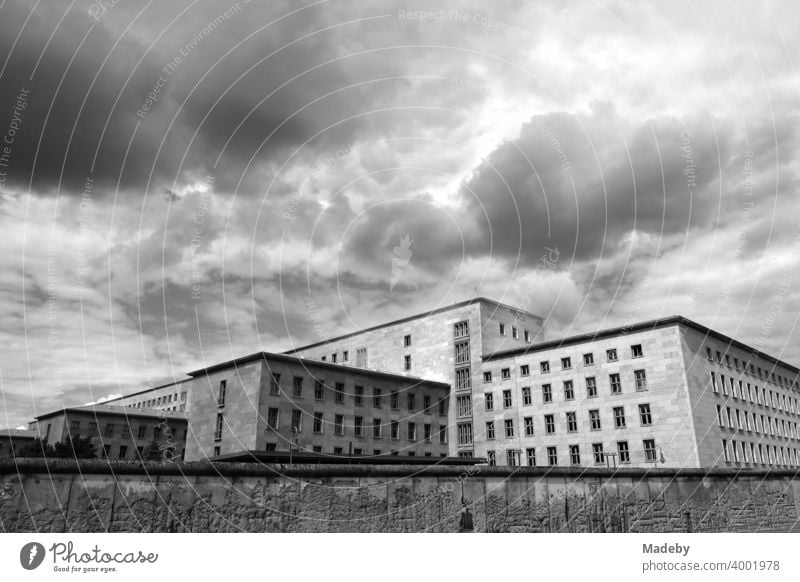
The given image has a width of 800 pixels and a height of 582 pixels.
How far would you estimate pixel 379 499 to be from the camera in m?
17.6

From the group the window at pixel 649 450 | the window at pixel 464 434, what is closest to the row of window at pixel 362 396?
the window at pixel 464 434

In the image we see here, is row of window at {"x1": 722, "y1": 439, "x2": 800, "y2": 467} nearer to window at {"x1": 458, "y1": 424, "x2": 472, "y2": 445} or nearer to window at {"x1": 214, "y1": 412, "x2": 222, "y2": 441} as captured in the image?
window at {"x1": 458, "y1": 424, "x2": 472, "y2": 445}

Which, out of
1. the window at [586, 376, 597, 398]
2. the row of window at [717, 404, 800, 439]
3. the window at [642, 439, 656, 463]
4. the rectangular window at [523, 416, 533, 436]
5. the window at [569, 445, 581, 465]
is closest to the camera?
the window at [642, 439, 656, 463]

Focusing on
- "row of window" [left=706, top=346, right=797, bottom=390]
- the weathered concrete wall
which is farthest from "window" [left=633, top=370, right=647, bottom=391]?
the weathered concrete wall

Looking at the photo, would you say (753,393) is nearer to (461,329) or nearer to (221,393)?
(461,329)

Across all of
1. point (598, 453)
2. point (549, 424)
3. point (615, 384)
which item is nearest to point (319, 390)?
point (549, 424)

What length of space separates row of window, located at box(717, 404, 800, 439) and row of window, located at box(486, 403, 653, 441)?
6.49 meters

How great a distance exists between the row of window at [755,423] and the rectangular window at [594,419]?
10.0m

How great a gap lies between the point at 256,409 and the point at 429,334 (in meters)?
26.1

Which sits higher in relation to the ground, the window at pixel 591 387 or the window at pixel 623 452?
the window at pixel 591 387

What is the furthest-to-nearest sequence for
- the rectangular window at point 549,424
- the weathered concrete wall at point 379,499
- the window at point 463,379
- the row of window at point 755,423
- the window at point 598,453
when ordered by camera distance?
1. the window at point 463,379
2. the rectangular window at point 549,424
3. the window at point 598,453
4. the row of window at point 755,423
5. the weathered concrete wall at point 379,499

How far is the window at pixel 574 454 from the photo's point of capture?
5150 centimetres

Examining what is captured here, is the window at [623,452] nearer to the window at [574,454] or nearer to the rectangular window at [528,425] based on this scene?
the window at [574,454]

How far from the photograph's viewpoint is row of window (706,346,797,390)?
167 ft
